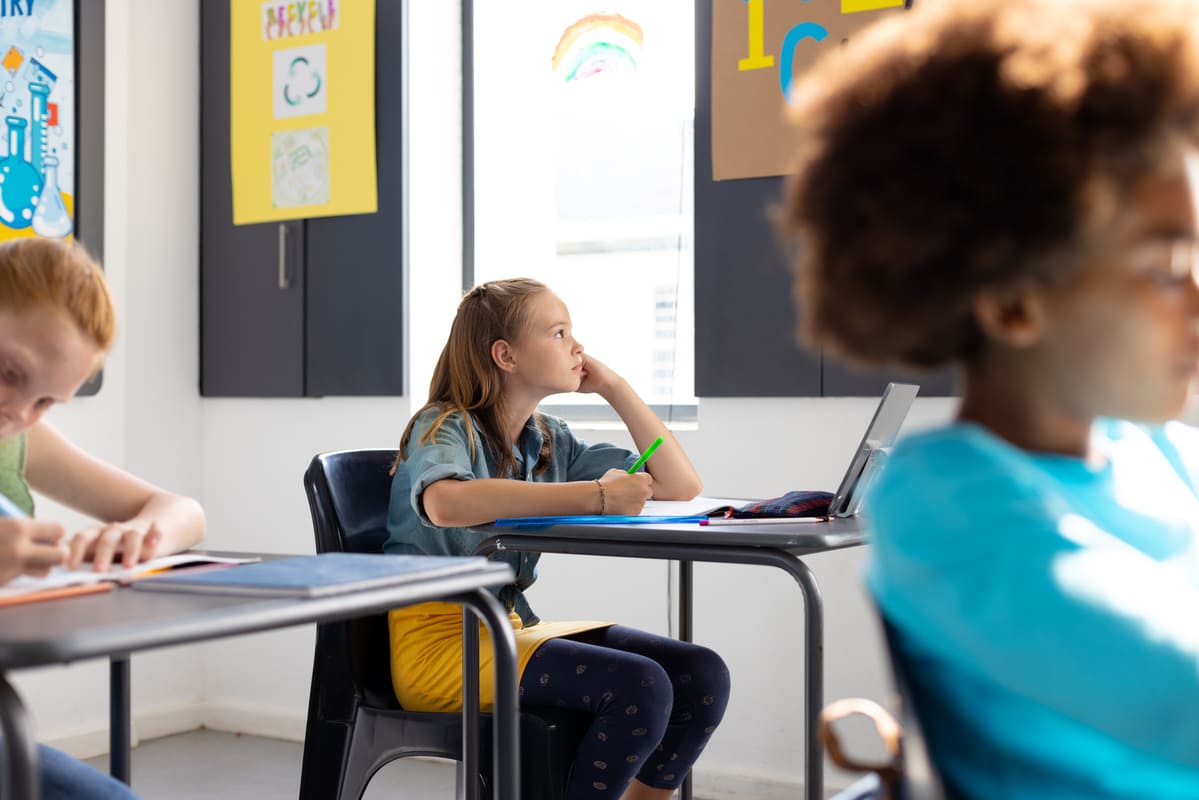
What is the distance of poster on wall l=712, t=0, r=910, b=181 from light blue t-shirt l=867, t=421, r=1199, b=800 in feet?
7.28

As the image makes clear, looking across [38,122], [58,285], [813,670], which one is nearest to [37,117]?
[38,122]

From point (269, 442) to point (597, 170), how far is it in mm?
1207

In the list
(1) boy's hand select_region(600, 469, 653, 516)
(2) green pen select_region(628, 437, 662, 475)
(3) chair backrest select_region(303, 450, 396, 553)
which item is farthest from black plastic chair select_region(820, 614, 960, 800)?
(2) green pen select_region(628, 437, 662, 475)

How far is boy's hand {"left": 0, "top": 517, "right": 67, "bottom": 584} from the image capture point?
1.11m

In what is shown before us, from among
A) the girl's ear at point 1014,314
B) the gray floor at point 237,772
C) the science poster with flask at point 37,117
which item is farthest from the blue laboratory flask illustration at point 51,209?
the girl's ear at point 1014,314

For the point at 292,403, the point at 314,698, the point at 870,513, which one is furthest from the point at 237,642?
the point at 870,513

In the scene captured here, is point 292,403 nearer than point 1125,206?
No

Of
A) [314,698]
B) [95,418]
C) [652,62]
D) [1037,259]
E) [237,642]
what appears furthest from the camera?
[237,642]

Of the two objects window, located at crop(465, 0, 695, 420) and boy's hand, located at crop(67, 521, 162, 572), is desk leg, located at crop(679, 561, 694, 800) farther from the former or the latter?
boy's hand, located at crop(67, 521, 162, 572)

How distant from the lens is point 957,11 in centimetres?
68

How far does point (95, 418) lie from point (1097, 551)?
3.28 m

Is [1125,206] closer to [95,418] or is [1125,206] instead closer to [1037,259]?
[1037,259]

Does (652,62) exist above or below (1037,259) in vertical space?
above

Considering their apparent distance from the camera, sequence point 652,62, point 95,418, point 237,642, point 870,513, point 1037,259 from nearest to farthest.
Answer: point 1037,259
point 870,513
point 652,62
point 95,418
point 237,642
